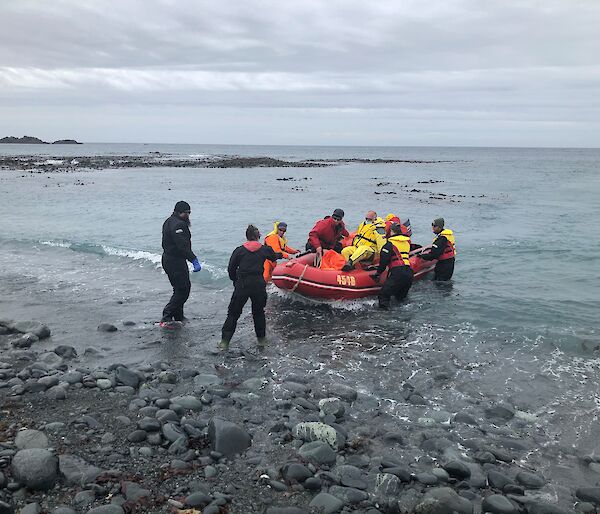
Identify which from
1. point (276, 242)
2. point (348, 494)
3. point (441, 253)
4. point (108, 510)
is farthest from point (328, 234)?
point (108, 510)

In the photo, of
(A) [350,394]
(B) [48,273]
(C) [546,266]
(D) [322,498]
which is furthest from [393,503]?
(C) [546,266]

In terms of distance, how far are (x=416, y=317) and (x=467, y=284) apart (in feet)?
11.2

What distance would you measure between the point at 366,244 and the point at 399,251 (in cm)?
91

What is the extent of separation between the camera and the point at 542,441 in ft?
19.7

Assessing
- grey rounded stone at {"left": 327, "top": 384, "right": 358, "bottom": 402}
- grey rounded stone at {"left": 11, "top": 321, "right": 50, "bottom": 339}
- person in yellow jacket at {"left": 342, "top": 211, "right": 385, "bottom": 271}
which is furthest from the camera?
person in yellow jacket at {"left": 342, "top": 211, "right": 385, "bottom": 271}

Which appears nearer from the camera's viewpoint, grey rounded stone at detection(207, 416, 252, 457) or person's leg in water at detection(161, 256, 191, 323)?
grey rounded stone at detection(207, 416, 252, 457)

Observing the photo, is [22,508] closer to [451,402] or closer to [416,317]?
[451,402]

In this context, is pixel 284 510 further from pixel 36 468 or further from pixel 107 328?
pixel 107 328

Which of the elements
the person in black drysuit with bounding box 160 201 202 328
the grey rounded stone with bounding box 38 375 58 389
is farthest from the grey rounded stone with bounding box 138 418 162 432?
the person in black drysuit with bounding box 160 201 202 328

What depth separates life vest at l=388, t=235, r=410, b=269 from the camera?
36.8 ft

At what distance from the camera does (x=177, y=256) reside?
920 cm

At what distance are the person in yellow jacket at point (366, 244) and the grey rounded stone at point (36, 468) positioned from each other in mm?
7807

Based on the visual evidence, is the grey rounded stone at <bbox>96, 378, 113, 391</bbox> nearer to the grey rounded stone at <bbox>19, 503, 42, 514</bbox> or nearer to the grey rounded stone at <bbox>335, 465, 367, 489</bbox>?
the grey rounded stone at <bbox>19, 503, 42, 514</bbox>

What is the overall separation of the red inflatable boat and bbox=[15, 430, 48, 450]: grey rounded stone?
6.40 m
